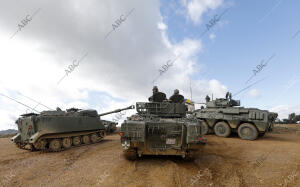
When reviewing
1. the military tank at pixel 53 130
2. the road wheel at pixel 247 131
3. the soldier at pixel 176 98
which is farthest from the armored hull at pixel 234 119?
the military tank at pixel 53 130

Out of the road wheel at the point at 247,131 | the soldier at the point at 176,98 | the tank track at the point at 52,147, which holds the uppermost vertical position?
the soldier at the point at 176,98

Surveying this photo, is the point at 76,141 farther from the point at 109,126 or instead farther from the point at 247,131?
the point at 247,131

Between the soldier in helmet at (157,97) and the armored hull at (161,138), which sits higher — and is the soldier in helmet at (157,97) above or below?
above

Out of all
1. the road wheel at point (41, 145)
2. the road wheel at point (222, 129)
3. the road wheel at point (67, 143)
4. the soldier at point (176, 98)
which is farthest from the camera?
the road wheel at point (222, 129)

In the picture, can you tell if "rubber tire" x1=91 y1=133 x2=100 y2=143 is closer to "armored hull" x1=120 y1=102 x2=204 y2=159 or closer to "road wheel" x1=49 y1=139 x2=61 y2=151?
"road wheel" x1=49 y1=139 x2=61 y2=151

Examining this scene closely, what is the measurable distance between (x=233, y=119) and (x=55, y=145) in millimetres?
10928

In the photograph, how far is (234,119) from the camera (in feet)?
36.0

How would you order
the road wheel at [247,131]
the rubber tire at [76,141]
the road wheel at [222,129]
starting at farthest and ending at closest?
the road wheel at [222,129] < the road wheel at [247,131] < the rubber tire at [76,141]

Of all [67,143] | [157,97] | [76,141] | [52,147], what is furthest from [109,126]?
[157,97]

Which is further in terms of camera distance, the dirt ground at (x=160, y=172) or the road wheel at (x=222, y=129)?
the road wheel at (x=222, y=129)

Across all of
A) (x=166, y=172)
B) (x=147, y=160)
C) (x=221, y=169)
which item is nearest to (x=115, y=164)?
(x=147, y=160)

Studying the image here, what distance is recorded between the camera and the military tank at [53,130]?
8.27m

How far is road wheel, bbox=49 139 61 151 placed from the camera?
8.47 meters

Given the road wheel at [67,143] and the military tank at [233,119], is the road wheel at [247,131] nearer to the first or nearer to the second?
the military tank at [233,119]
